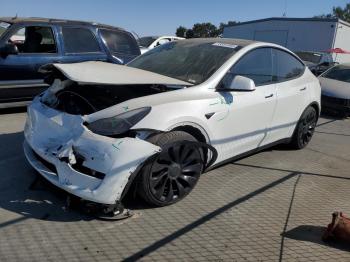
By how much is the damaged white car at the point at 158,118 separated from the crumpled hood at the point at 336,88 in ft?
17.6

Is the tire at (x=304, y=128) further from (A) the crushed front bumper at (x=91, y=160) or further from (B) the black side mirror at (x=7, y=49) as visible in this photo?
(B) the black side mirror at (x=7, y=49)

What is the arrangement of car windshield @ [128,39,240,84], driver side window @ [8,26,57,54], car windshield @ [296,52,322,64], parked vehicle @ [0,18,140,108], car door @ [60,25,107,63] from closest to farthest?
car windshield @ [128,39,240,84] < parked vehicle @ [0,18,140,108] < driver side window @ [8,26,57,54] < car door @ [60,25,107,63] < car windshield @ [296,52,322,64]

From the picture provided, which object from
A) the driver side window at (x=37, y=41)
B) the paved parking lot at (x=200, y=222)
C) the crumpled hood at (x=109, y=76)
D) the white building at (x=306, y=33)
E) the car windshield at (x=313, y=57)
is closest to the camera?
the paved parking lot at (x=200, y=222)

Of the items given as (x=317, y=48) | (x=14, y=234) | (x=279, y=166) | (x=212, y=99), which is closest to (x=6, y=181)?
(x=14, y=234)

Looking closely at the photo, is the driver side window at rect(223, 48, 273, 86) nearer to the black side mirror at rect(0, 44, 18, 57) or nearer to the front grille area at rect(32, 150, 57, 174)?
the front grille area at rect(32, 150, 57, 174)

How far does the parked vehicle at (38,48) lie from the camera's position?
25.6 feet

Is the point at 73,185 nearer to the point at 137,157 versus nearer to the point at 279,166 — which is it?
the point at 137,157

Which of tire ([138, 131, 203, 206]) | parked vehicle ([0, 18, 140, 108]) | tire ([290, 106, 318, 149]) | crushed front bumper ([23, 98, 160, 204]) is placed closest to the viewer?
crushed front bumper ([23, 98, 160, 204])

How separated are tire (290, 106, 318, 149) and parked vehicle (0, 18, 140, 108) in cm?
417

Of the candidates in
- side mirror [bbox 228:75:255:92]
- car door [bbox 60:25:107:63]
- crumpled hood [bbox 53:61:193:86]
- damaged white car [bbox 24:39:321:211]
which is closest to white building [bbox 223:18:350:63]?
car door [bbox 60:25:107:63]

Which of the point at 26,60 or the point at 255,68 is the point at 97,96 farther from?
the point at 26,60

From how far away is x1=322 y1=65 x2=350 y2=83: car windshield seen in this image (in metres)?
11.7

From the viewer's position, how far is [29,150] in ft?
14.6

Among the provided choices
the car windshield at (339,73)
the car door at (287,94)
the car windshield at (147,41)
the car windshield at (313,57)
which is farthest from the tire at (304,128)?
the car windshield at (313,57)
